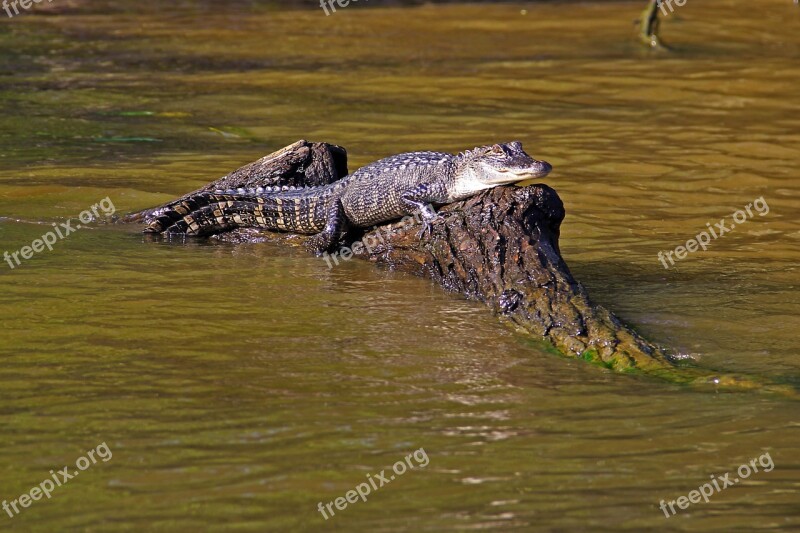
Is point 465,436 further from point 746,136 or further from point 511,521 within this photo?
point 746,136

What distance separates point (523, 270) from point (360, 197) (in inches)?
68.1

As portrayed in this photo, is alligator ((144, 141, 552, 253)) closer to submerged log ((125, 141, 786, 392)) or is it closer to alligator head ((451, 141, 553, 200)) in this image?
alligator head ((451, 141, 553, 200))

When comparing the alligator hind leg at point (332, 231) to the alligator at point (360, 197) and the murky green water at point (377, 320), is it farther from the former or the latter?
the murky green water at point (377, 320)

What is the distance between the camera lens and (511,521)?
4.58 metres

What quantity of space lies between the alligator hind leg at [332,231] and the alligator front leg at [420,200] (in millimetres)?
522

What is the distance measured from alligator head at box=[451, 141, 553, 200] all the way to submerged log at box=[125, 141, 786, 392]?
0.22 m

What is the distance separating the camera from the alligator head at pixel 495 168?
7.58m

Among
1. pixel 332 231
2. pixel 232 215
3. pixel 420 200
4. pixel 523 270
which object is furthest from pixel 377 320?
pixel 232 215

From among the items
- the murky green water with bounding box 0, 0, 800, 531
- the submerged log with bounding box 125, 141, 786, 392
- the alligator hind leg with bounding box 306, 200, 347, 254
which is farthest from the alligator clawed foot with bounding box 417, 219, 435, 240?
the alligator hind leg with bounding box 306, 200, 347, 254

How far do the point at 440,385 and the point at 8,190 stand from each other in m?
5.28

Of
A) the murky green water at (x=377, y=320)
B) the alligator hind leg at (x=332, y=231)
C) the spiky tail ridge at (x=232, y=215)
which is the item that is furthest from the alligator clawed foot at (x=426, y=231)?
the spiky tail ridge at (x=232, y=215)

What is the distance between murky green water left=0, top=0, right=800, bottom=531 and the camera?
4.84 meters

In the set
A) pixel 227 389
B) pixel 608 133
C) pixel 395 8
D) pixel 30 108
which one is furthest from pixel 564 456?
pixel 395 8

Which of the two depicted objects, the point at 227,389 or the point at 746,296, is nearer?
the point at 227,389
